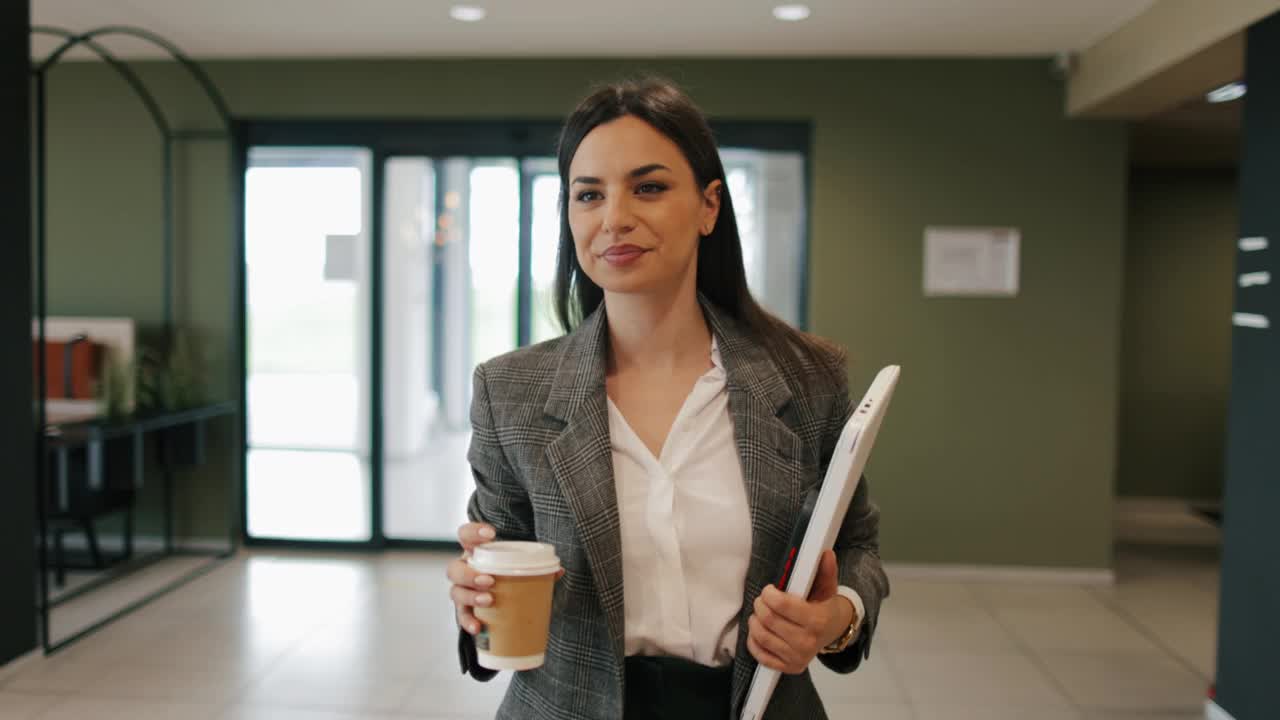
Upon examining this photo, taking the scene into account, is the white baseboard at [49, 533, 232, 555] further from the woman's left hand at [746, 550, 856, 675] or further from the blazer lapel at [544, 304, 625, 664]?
the woman's left hand at [746, 550, 856, 675]

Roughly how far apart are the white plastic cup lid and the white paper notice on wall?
4.68m

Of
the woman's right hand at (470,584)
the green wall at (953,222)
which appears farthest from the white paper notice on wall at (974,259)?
the woman's right hand at (470,584)

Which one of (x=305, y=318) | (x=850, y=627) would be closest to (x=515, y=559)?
(x=850, y=627)

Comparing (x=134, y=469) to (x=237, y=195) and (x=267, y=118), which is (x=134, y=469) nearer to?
(x=237, y=195)

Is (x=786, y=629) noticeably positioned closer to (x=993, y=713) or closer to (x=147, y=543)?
(x=993, y=713)

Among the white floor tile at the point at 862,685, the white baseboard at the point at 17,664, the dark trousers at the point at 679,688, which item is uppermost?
the dark trousers at the point at 679,688

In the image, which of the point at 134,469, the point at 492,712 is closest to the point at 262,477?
the point at 134,469

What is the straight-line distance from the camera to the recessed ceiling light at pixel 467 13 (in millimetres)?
4461

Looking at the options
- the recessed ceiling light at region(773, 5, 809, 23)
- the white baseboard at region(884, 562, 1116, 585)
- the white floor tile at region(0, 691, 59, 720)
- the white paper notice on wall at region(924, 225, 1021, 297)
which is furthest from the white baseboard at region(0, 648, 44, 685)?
the white paper notice on wall at region(924, 225, 1021, 297)

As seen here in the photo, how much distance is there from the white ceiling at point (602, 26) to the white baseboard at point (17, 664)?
2.87 m

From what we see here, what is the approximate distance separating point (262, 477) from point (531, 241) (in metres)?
2.17

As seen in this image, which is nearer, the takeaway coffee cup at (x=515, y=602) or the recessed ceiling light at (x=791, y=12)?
the takeaway coffee cup at (x=515, y=602)

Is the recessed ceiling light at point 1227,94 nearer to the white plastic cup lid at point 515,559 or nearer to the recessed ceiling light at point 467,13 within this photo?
the recessed ceiling light at point 467,13

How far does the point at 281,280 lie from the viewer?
18.8 feet
